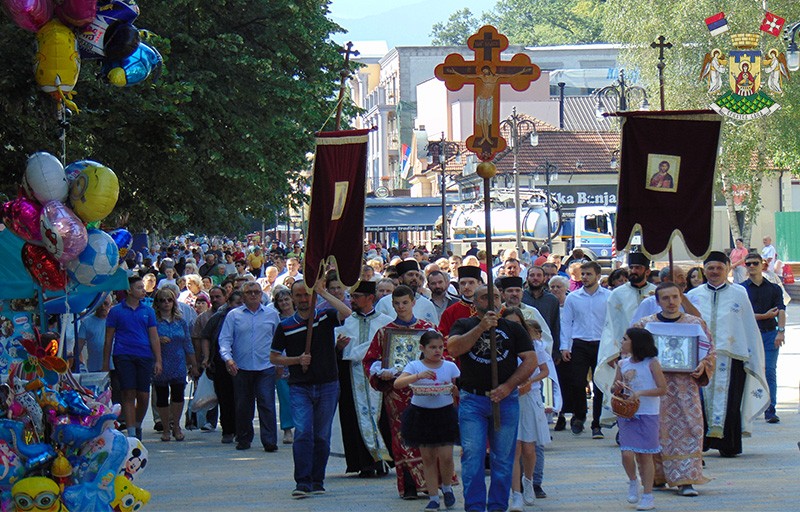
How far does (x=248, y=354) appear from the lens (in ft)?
50.5

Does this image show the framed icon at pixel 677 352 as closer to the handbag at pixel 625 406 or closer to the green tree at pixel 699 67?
the handbag at pixel 625 406

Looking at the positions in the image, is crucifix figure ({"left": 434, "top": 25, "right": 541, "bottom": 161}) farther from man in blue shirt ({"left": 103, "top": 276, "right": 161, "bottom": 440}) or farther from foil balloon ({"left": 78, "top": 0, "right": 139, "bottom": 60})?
man in blue shirt ({"left": 103, "top": 276, "right": 161, "bottom": 440})

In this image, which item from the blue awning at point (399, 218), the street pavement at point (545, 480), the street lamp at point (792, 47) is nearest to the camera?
the street pavement at point (545, 480)

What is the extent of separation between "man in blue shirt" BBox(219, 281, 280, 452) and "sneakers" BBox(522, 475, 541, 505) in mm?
4605

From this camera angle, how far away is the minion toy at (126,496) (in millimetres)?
9883

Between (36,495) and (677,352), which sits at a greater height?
(677,352)

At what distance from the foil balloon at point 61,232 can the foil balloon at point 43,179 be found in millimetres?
94

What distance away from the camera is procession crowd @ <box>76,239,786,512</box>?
10.6 metres

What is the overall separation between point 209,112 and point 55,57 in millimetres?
14024

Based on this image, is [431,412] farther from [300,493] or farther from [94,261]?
[94,261]

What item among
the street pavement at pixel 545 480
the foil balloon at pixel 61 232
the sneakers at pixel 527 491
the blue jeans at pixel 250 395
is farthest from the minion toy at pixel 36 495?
the blue jeans at pixel 250 395

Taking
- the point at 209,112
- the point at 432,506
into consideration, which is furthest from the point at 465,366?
the point at 209,112

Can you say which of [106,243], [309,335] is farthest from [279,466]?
[106,243]

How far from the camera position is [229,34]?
85.3ft
